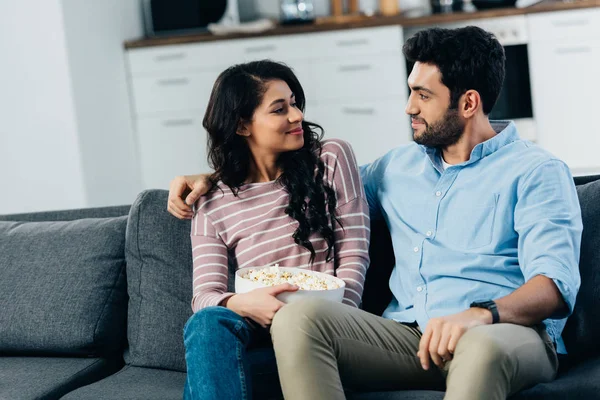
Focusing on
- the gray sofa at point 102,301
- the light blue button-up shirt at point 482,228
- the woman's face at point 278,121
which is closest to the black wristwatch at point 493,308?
the light blue button-up shirt at point 482,228

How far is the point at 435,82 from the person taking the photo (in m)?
2.10

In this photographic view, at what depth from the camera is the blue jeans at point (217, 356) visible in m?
1.78

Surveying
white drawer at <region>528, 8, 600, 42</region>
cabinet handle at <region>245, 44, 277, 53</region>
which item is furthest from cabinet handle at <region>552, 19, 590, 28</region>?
cabinet handle at <region>245, 44, 277, 53</region>

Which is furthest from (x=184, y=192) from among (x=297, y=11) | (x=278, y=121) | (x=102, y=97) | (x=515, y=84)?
(x=515, y=84)

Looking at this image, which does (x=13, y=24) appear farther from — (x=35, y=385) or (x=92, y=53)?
(x=35, y=385)

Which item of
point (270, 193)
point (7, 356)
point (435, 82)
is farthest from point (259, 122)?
point (7, 356)

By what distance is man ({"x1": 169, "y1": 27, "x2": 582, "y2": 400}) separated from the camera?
66.7 inches

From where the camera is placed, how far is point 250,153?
230 centimetres

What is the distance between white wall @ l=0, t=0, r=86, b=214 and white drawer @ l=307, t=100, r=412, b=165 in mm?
1327

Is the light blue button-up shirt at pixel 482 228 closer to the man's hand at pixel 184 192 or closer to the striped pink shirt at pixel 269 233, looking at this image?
the striped pink shirt at pixel 269 233

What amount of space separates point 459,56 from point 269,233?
601 millimetres

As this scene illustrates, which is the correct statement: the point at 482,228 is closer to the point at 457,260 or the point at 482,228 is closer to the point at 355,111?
the point at 457,260

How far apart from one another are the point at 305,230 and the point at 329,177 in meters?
0.15

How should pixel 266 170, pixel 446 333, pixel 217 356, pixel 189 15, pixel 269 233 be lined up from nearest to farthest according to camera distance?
pixel 446 333 → pixel 217 356 → pixel 269 233 → pixel 266 170 → pixel 189 15
